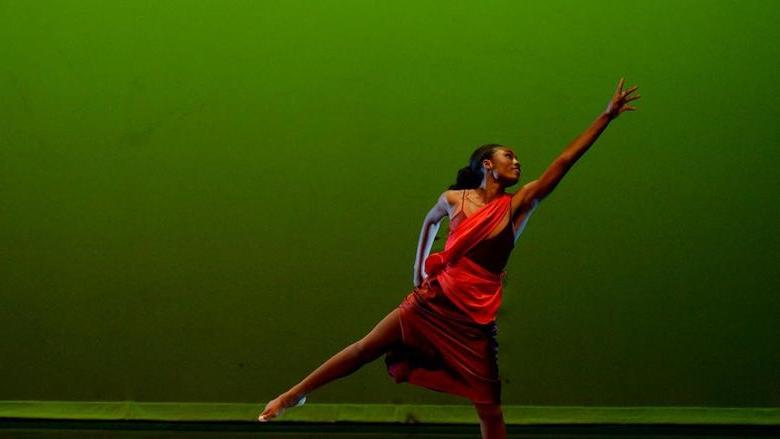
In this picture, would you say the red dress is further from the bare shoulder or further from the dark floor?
the dark floor

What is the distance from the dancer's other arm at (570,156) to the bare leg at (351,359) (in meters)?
0.56

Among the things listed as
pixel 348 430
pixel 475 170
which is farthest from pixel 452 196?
pixel 348 430

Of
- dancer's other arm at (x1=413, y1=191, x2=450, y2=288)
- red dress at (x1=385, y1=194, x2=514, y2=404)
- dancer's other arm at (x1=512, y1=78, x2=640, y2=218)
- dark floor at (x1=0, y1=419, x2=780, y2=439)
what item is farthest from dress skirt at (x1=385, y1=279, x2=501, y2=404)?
dark floor at (x1=0, y1=419, x2=780, y2=439)

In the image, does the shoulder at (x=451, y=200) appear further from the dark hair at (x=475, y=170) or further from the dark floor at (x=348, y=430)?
the dark floor at (x=348, y=430)

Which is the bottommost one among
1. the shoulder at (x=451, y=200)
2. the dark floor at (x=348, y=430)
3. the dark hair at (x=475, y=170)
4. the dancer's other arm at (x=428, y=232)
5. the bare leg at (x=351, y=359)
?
the dark floor at (x=348, y=430)

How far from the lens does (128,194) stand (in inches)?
136

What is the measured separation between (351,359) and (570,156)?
3.16 feet

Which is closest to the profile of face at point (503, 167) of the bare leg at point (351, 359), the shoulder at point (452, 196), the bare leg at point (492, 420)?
the shoulder at point (452, 196)

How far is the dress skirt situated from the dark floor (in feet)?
3.19

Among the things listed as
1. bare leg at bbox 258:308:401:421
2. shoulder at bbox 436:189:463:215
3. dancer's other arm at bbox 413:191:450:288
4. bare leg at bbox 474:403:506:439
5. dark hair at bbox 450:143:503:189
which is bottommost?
bare leg at bbox 474:403:506:439

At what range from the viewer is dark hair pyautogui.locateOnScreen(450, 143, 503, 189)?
8.61 feet

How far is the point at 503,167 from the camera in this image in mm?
2557

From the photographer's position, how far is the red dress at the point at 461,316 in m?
2.45

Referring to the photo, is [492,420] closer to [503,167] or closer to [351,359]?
[351,359]
